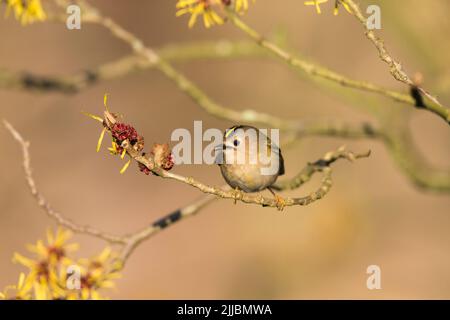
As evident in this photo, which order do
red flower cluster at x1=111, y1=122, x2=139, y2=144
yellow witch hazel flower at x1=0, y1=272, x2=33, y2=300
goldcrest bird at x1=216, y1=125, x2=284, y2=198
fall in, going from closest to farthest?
1. red flower cluster at x1=111, y1=122, x2=139, y2=144
2. yellow witch hazel flower at x1=0, y1=272, x2=33, y2=300
3. goldcrest bird at x1=216, y1=125, x2=284, y2=198

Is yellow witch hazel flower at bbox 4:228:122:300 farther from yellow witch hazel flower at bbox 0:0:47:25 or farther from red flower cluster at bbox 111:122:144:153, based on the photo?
yellow witch hazel flower at bbox 0:0:47:25

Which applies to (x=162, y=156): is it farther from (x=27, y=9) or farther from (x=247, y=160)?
(x=247, y=160)

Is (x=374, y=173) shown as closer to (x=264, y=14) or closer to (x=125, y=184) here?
(x=264, y=14)

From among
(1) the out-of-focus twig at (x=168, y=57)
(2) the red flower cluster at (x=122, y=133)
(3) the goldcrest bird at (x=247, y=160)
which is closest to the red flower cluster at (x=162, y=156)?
(2) the red flower cluster at (x=122, y=133)

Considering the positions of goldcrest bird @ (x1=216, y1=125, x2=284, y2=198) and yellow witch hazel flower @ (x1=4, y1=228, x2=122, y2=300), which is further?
goldcrest bird @ (x1=216, y1=125, x2=284, y2=198)

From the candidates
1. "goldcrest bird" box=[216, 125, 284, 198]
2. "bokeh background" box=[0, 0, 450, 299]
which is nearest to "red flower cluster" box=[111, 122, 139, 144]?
"goldcrest bird" box=[216, 125, 284, 198]

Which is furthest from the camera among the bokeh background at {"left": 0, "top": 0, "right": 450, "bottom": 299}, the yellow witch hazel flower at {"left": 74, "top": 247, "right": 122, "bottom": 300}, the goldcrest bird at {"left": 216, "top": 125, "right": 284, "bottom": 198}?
the bokeh background at {"left": 0, "top": 0, "right": 450, "bottom": 299}

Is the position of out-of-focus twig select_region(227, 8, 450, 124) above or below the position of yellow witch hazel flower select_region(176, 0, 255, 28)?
below

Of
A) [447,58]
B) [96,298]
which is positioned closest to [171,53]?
[447,58]
